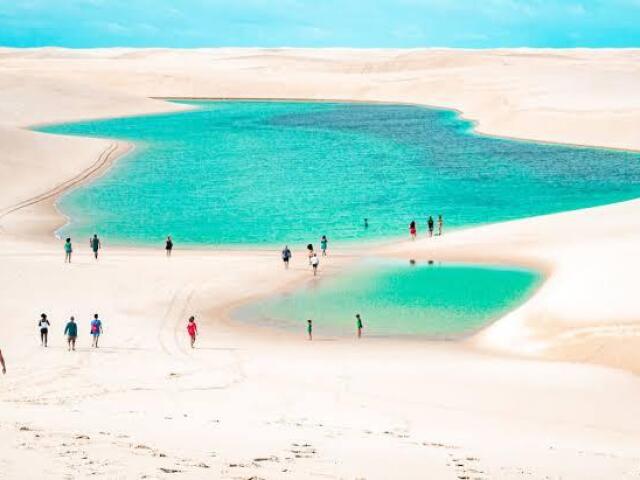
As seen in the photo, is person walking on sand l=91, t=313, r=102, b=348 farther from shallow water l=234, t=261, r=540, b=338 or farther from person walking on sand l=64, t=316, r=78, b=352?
shallow water l=234, t=261, r=540, b=338

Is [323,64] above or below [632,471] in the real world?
above

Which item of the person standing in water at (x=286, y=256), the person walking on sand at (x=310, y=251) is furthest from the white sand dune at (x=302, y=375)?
the person standing in water at (x=286, y=256)

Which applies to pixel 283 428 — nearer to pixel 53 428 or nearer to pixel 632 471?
pixel 53 428

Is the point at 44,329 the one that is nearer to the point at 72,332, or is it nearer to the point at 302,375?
the point at 72,332

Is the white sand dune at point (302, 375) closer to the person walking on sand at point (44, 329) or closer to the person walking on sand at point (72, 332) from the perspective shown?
the person walking on sand at point (44, 329)

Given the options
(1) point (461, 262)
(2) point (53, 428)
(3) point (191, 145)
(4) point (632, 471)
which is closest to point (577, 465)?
(4) point (632, 471)
